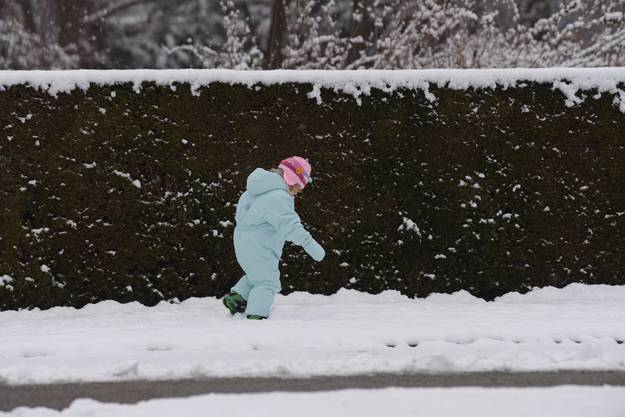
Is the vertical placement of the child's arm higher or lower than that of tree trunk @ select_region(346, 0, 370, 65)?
lower

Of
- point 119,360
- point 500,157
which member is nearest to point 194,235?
point 119,360

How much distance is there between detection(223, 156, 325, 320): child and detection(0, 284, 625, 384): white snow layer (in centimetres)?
29

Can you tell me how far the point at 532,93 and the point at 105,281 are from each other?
4.48m

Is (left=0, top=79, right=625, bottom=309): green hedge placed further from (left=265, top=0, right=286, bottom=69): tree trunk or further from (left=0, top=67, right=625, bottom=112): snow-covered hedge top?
(left=265, top=0, right=286, bottom=69): tree trunk

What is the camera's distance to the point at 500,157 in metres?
6.68

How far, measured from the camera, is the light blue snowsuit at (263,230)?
5.26 meters

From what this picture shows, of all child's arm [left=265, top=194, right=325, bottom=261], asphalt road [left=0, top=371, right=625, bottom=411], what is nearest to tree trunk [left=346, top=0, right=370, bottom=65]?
child's arm [left=265, top=194, right=325, bottom=261]

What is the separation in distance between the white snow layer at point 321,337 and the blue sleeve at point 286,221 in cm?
69

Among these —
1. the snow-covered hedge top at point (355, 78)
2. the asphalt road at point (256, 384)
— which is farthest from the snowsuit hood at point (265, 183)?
the asphalt road at point (256, 384)

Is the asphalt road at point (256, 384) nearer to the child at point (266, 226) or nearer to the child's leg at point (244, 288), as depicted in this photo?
the child at point (266, 226)

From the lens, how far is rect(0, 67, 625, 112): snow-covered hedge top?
248 inches

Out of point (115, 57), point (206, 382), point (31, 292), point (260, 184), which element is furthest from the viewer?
point (115, 57)

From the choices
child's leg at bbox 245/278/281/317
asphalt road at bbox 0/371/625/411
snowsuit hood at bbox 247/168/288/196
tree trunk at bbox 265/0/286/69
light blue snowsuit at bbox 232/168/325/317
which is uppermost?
tree trunk at bbox 265/0/286/69

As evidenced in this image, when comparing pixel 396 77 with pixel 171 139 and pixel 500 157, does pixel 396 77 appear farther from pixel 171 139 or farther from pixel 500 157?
pixel 171 139
